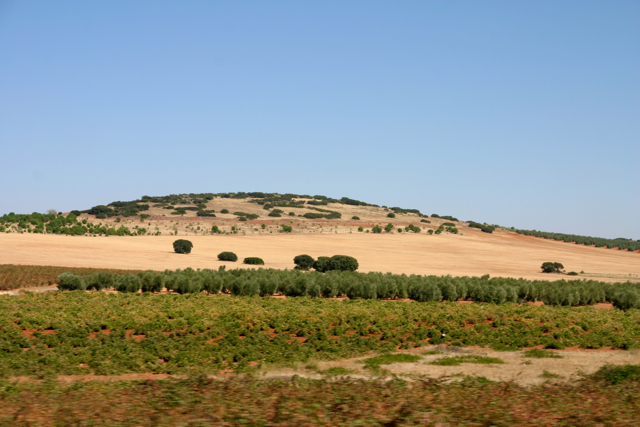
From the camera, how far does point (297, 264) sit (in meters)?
47.4

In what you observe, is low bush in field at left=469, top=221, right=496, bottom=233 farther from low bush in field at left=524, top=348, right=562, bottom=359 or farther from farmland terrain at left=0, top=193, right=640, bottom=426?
low bush in field at left=524, top=348, right=562, bottom=359

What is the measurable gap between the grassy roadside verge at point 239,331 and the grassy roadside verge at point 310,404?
340 centimetres

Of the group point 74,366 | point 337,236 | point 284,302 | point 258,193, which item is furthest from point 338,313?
point 258,193

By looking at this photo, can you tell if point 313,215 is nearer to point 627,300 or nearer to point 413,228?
point 413,228

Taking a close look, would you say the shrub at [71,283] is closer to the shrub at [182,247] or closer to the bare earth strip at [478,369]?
the bare earth strip at [478,369]

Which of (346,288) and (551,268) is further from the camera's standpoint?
(551,268)

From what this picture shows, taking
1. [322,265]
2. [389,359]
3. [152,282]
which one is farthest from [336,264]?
[389,359]

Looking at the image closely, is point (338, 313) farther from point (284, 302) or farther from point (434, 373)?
point (434, 373)

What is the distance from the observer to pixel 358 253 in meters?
63.5

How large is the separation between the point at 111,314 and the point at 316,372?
30.5ft

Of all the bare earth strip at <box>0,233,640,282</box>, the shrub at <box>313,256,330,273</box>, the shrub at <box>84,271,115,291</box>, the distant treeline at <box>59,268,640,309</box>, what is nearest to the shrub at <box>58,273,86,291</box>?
the distant treeline at <box>59,268,640,309</box>

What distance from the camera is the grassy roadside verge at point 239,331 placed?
14336 mm

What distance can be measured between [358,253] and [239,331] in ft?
152

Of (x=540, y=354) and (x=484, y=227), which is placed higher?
(x=484, y=227)
